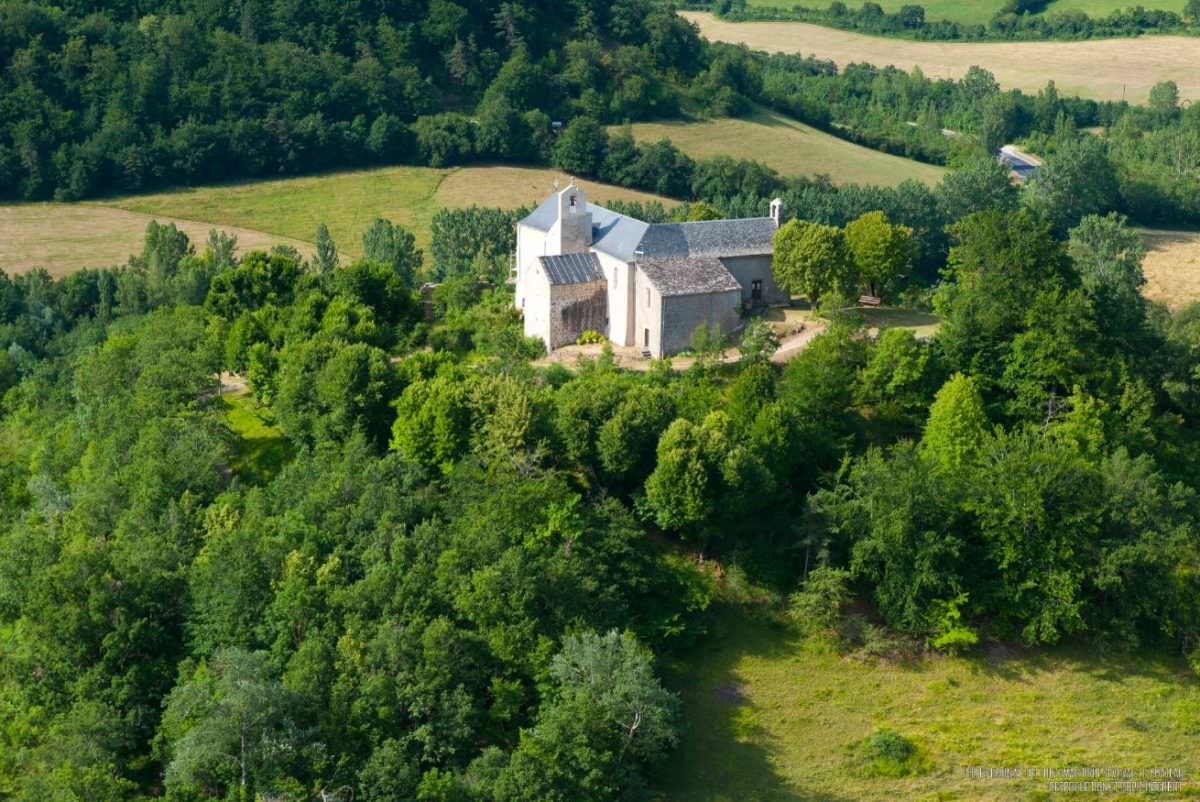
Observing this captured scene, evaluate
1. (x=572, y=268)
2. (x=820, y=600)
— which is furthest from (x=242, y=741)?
(x=572, y=268)

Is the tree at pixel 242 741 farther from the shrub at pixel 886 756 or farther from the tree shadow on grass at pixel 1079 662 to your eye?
the tree shadow on grass at pixel 1079 662

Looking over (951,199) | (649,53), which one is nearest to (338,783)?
(951,199)

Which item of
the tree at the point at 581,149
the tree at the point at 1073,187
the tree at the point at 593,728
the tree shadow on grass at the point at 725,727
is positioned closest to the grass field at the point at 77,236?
the tree at the point at 581,149

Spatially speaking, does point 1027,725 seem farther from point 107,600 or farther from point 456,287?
point 456,287

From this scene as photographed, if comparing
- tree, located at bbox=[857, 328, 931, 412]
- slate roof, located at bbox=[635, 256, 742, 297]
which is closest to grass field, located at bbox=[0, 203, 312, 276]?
slate roof, located at bbox=[635, 256, 742, 297]

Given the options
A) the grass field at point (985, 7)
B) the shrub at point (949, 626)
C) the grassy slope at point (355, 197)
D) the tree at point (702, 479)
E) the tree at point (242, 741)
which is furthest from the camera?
the grass field at point (985, 7)

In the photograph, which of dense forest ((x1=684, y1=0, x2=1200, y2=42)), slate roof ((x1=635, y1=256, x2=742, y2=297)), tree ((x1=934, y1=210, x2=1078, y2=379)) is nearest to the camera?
tree ((x1=934, y1=210, x2=1078, y2=379))

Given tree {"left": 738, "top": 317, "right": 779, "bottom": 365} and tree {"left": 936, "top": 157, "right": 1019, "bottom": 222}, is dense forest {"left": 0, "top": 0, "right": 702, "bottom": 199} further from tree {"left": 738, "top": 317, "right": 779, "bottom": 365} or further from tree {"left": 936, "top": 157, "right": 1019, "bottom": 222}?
tree {"left": 738, "top": 317, "right": 779, "bottom": 365}
